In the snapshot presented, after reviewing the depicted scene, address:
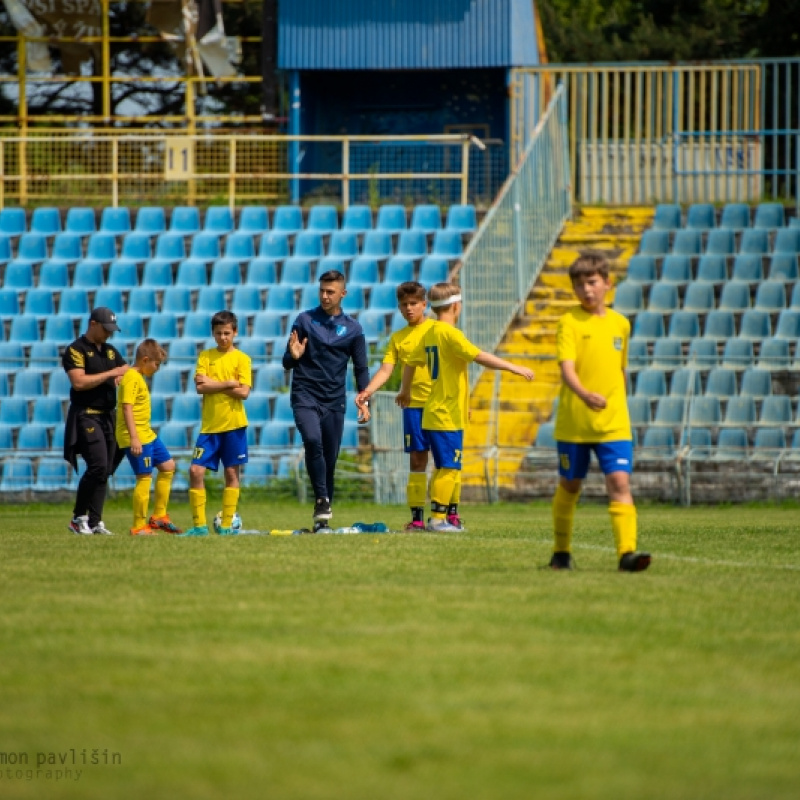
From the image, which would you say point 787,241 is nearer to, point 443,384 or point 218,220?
point 218,220

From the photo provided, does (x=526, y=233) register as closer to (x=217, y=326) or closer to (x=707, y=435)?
(x=707, y=435)

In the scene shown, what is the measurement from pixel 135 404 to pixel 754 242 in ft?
40.6

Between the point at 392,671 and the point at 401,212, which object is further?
the point at 401,212

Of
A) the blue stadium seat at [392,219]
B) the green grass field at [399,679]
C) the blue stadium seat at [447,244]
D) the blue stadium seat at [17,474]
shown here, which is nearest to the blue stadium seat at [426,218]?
the blue stadium seat at [392,219]

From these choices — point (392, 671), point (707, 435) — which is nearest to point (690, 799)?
point (392, 671)

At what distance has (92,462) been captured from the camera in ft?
40.6

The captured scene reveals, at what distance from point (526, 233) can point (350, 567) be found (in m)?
14.7

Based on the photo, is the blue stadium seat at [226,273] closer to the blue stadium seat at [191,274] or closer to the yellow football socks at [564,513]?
the blue stadium seat at [191,274]

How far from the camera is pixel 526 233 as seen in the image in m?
22.6

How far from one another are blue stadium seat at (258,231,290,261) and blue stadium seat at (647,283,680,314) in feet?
19.3

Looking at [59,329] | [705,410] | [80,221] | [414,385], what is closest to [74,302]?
[59,329]

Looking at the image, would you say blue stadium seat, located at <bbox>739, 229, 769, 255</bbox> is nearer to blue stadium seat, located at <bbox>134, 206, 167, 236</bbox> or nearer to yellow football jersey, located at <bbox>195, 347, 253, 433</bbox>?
blue stadium seat, located at <bbox>134, 206, 167, 236</bbox>

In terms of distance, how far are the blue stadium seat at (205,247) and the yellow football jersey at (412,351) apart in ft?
40.6

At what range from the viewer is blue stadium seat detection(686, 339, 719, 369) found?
1966cm
